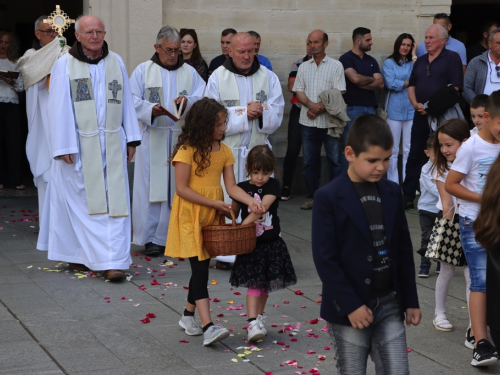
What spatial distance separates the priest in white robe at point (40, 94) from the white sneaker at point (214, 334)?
354cm

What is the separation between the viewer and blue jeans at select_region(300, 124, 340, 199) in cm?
1077

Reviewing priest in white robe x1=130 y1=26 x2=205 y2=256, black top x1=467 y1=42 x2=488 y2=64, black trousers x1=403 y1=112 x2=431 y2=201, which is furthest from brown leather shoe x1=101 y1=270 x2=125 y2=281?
black top x1=467 y1=42 x2=488 y2=64

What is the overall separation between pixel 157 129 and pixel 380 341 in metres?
4.94

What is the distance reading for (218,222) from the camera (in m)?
5.75

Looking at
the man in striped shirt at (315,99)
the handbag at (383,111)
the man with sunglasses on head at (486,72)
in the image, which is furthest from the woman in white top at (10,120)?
the man with sunglasses on head at (486,72)

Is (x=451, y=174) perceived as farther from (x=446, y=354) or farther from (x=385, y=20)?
(x=385, y=20)

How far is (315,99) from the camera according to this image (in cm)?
1071

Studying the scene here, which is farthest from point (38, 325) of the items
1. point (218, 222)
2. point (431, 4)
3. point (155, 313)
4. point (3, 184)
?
point (431, 4)

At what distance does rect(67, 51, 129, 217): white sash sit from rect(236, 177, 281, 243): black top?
6.60 feet

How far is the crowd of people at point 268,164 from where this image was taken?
379 cm

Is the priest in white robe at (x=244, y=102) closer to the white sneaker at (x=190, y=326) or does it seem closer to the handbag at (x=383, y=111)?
the white sneaker at (x=190, y=326)

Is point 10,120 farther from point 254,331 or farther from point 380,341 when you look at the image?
point 380,341

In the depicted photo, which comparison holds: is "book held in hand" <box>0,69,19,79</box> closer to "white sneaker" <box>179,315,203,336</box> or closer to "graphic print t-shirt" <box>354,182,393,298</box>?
"white sneaker" <box>179,315,203,336</box>

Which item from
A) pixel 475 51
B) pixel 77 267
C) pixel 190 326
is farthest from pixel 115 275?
pixel 475 51
